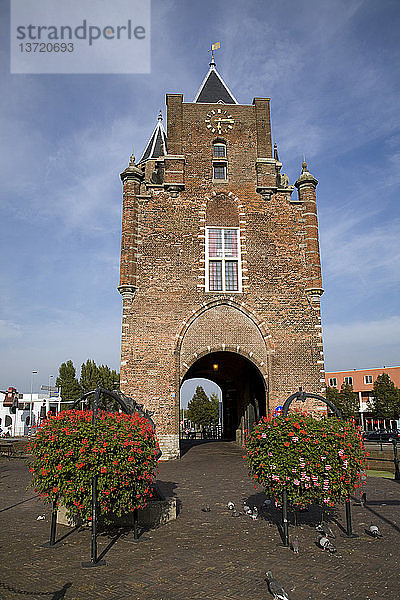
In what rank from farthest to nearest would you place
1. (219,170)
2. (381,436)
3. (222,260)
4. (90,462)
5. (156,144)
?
1. (381,436)
2. (156,144)
3. (219,170)
4. (222,260)
5. (90,462)

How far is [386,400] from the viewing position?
54.2 m

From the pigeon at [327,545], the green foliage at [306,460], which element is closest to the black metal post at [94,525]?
the green foliage at [306,460]

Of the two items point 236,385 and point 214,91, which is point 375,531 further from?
point 214,91

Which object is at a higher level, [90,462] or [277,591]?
[90,462]

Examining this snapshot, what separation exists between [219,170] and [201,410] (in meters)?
36.9

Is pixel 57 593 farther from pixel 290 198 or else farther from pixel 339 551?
pixel 290 198

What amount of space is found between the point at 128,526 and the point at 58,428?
2.81 m

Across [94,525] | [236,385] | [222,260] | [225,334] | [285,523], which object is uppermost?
[222,260]

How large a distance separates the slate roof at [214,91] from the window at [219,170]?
14.3 ft

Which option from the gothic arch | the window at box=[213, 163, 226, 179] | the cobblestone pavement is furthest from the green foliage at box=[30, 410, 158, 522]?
the window at box=[213, 163, 226, 179]

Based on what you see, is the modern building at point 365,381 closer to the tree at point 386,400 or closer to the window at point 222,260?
the tree at point 386,400

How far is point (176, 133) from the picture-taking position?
23578 mm

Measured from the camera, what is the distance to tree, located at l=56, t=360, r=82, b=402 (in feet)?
178

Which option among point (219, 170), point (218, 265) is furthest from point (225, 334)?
point (219, 170)
